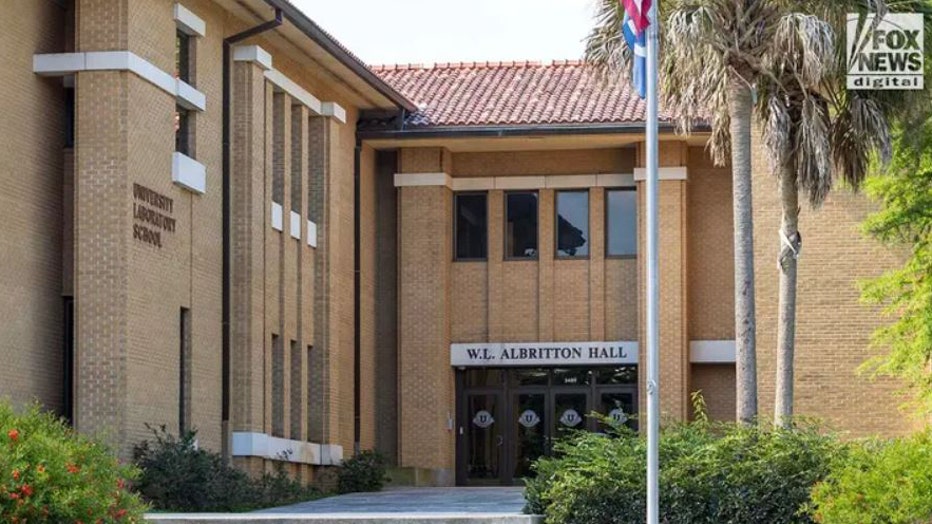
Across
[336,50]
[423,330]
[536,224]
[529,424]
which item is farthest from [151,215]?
[529,424]

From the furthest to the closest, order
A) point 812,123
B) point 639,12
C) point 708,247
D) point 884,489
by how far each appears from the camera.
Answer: point 708,247
point 812,123
point 639,12
point 884,489

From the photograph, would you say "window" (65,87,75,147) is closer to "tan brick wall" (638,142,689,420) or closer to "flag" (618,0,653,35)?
"flag" (618,0,653,35)

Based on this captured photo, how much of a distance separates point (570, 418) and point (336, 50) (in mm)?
10495

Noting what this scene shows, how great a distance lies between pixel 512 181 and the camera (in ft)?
133

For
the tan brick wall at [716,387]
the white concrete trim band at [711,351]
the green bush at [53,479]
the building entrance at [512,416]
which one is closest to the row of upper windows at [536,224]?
the white concrete trim band at [711,351]

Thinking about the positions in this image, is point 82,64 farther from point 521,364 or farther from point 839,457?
point 521,364

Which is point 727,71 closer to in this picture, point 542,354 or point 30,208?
point 30,208

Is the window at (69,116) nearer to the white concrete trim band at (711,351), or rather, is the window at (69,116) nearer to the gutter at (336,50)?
the gutter at (336,50)

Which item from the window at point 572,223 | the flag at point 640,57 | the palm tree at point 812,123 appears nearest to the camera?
the flag at point 640,57

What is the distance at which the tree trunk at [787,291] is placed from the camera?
94.0 ft

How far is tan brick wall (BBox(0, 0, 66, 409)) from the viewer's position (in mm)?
26328

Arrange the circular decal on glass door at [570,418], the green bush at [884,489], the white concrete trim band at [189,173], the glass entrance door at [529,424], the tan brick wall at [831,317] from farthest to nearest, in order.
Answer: the glass entrance door at [529,424], the circular decal on glass door at [570,418], the tan brick wall at [831,317], the white concrete trim band at [189,173], the green bush at [884,489]

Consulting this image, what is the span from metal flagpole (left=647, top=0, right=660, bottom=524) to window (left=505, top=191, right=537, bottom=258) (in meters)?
18.2

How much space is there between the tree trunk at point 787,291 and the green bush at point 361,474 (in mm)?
10494
